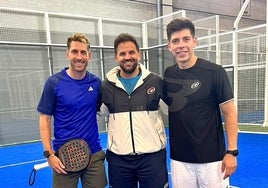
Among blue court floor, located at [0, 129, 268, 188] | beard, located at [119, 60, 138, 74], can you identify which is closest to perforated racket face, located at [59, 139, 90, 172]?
beard, located at [119, 60, 138, 74]

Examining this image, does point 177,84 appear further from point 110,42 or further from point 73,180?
point 110,42

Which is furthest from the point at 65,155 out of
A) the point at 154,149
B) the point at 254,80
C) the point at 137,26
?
the point at 254,80

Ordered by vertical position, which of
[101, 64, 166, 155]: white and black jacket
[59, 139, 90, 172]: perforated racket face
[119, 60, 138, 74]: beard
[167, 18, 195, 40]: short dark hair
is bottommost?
[59, 139, 90, 172]: perforated racket face

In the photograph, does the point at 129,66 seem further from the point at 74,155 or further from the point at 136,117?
the point at 74,155

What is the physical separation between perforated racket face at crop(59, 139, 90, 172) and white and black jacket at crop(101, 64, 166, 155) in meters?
0.22

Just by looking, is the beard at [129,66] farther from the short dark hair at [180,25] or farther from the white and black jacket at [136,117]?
the short dark hair at [180,25]

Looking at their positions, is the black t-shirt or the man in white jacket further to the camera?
the man in white jacket

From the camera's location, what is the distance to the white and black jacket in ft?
6.85

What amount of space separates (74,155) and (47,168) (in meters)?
2.71

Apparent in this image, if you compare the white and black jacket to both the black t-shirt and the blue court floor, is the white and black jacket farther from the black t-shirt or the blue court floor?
the blue court floor

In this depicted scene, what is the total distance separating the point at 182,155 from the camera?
6.73 feet

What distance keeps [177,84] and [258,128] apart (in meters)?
6.39

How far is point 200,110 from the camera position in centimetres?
197

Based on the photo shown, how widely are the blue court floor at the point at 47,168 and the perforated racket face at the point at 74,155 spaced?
1868 millimetres
